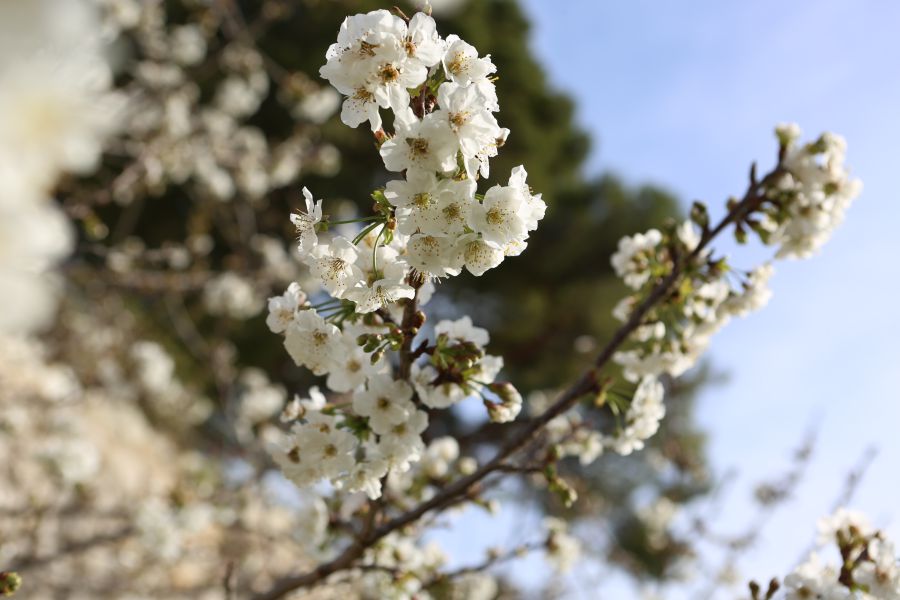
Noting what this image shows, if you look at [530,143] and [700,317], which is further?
[530,143]

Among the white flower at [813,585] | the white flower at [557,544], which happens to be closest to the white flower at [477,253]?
the white flower at [813,585]

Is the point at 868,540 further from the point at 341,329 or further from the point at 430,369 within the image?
the point at 341,329

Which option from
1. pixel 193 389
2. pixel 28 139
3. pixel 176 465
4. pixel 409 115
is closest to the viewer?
pixel 28 139

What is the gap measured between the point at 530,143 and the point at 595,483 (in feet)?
19.9

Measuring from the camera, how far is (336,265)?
1.15 m

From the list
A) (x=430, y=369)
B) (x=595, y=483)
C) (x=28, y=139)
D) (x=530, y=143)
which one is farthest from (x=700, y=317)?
(x=595, y=483)

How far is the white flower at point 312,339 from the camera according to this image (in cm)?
123

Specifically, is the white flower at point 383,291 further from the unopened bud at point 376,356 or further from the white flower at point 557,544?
the white flower at point 557,544

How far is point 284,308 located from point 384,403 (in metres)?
0.26

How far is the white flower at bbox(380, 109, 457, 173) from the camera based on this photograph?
0.99 metres

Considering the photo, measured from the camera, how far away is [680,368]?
1.83m

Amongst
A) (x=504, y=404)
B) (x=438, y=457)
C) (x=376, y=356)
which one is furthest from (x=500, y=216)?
(x=438, y=457)

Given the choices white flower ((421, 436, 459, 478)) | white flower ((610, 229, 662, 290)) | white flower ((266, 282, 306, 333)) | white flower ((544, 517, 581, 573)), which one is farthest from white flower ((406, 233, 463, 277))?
white flower ((544, 517, 581, 573))

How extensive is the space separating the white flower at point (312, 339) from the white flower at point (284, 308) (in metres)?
0.04
